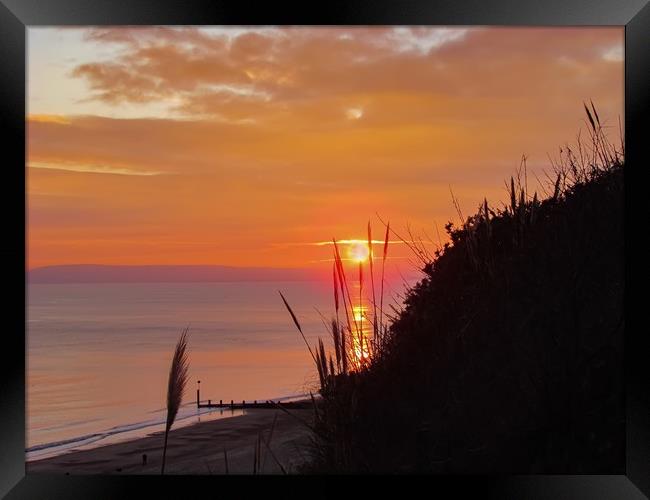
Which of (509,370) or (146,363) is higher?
(509,370)

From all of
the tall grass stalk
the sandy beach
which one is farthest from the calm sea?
the sandy beach

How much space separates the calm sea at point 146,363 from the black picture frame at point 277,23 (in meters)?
0.12

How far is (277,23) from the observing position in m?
2.25

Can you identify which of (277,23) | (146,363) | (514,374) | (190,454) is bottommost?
(190,454)

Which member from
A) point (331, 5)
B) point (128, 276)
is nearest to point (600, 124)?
point (331, 5)

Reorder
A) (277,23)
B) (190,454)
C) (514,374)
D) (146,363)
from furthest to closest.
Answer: (146,363) → (190,454) → (514,374) → (277,23)

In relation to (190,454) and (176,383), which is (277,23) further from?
(190,454)

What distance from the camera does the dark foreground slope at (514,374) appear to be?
93.9 inches

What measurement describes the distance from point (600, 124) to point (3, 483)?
8.96 ft

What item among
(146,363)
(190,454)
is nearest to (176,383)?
(190,454)

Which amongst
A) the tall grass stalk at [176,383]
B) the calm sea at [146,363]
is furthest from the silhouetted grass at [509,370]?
the tall grass stalk at [176,383]

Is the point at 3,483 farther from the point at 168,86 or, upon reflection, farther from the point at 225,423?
the point at 225,423

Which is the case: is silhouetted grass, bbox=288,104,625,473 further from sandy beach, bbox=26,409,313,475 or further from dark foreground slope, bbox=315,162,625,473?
sandy beach, bbox=26,409,313,475

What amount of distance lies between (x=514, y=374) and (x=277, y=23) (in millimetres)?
1409
